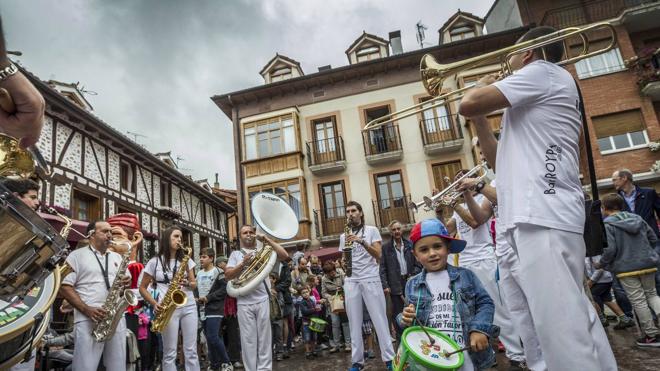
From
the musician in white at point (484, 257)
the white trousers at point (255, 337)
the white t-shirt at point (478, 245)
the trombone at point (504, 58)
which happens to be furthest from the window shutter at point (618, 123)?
the white trousers at point (255, 337)

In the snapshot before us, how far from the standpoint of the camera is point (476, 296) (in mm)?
2969

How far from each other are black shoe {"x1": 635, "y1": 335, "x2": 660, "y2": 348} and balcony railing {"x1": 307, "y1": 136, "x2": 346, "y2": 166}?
16421 mm

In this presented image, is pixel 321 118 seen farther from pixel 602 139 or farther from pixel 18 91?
pixel 18 91

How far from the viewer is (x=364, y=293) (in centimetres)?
540

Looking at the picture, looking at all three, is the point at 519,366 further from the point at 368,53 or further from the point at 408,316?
the point at 368,53

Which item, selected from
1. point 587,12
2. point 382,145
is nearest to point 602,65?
point 587,12

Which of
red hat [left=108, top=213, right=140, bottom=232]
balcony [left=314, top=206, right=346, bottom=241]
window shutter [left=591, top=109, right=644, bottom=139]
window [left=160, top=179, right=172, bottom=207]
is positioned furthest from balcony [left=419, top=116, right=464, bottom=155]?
red hat [left=108, top=213, right=140, bottom=232]

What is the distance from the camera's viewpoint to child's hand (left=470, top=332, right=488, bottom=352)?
8.15 ft

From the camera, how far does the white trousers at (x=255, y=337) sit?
16.5 feet

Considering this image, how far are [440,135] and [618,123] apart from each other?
7556mm

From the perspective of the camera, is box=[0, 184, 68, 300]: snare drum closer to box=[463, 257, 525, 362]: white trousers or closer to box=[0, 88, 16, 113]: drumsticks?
box=[0, 88, 16, 113]: drumsticks

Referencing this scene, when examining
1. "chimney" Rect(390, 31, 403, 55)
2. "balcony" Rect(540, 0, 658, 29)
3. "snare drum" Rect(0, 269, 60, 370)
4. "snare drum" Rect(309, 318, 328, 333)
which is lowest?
"snare drum" Rect(309, 318, 328, 333)

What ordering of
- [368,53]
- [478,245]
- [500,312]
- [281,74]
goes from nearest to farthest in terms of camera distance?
1. [500,312]
2. [478,245]
3. [368,53]
4. [281,74]

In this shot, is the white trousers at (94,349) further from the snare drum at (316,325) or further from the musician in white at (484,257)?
the snare drum at (316,325)
